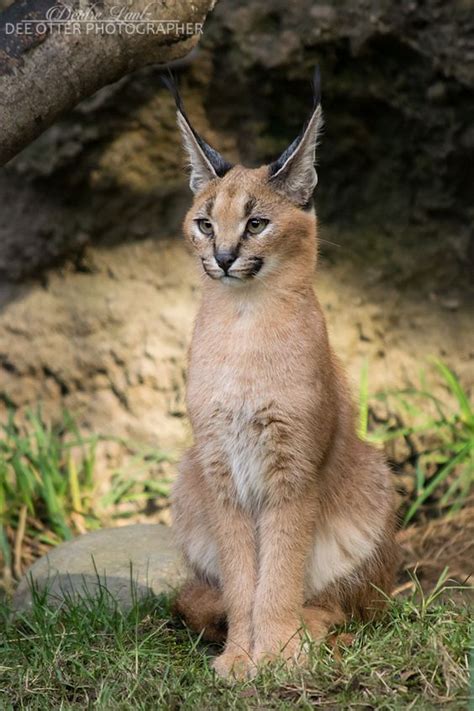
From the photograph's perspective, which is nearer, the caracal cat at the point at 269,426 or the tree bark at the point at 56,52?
the caracal cat at the point at 269,426

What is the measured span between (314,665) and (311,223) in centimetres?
174

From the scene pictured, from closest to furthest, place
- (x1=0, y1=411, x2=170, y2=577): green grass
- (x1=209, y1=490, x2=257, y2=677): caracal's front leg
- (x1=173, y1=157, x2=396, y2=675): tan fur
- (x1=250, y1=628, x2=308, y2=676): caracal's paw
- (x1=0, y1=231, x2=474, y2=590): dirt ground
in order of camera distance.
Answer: (x1=250, y1=628, x2=308, y2=676): caracal's paw → (x1=173, y1=157, x2=396, y2=675): tan fur → (x1=209, y1=490, x2=257, y2=677): caracal's front leg → (x1=0, y1=411, x2=170, y2=577): green grass → (x1=0, y1=231, x2=474, y2=590): dirt ground

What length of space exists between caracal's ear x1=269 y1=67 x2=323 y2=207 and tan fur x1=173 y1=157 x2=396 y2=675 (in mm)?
47

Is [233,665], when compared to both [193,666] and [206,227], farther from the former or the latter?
[206,227]

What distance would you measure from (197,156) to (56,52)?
0.73 metres

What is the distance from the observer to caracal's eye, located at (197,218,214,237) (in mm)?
4445

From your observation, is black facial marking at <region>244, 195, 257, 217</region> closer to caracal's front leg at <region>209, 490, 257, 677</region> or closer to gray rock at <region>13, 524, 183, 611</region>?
caracal's front leg at <region>209, 490, 257, 677</region>

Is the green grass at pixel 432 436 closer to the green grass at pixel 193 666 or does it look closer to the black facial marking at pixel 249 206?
the green grass at pixel 193 666

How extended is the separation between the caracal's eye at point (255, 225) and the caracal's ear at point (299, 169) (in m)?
0.21

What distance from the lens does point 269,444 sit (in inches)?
169

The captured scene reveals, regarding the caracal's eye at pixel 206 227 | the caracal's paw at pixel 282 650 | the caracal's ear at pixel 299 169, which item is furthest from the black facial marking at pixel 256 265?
the caracal's paw at pixel 282 650

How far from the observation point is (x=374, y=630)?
15.2 feet

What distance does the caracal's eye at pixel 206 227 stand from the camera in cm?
445

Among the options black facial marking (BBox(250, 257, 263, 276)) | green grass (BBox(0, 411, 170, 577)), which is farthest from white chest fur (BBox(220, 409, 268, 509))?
green grass (BBox(0, 411, 170, 577))
